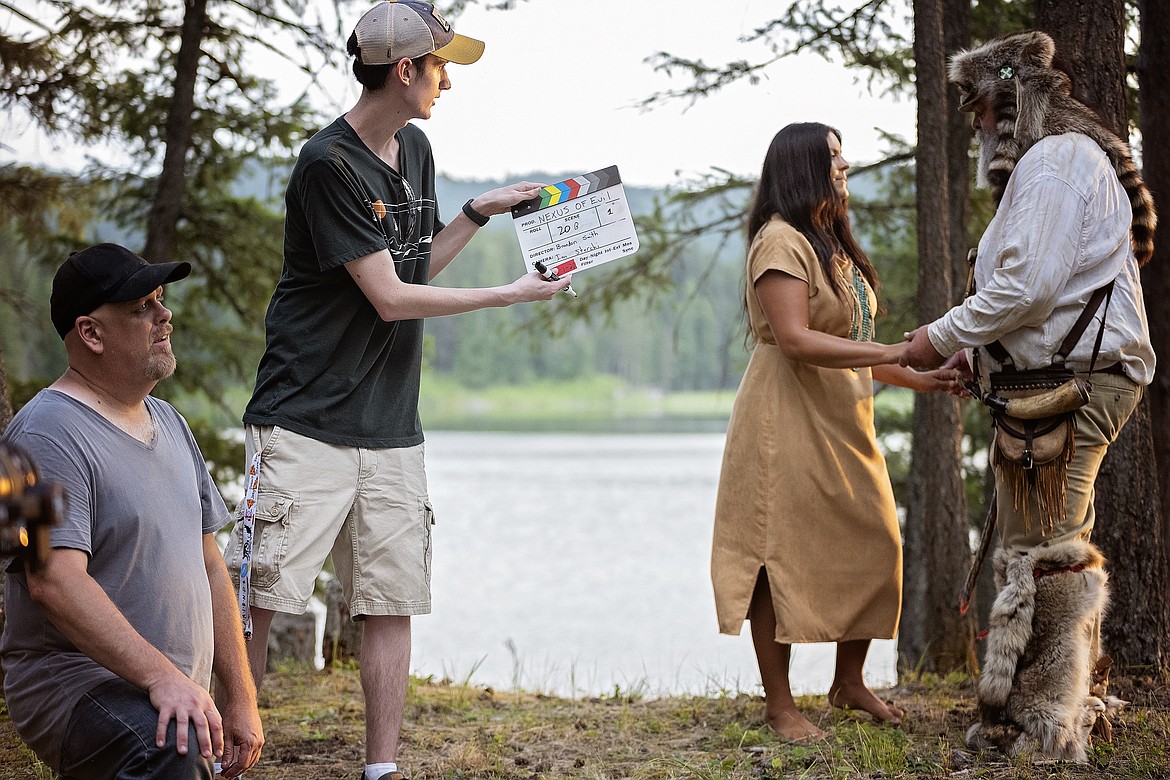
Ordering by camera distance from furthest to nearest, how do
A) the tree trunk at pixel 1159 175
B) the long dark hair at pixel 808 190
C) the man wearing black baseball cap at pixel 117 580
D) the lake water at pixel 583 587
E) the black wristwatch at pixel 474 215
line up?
1. the lake water at pixel 583 587
2. the tree trunk at pixel 1159 175
3. the long dark hair at pixel 808 190
4. the black wristwatch at pixel 474 215
5. the man wearing black baseball cap at pixel 117 580

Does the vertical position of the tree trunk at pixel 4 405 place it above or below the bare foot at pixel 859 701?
above

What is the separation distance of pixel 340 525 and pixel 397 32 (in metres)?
1.52

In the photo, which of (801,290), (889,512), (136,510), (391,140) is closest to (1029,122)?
(801,290)

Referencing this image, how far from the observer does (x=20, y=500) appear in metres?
1.66

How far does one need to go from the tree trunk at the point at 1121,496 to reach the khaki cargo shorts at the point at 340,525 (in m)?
2.70

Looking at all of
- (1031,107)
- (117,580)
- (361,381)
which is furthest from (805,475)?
(117,580)

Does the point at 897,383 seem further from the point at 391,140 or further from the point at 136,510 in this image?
the point at 136,510

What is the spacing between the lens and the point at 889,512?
4090 millimetres

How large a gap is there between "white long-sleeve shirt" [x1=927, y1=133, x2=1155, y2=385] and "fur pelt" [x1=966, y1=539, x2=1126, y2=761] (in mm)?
628

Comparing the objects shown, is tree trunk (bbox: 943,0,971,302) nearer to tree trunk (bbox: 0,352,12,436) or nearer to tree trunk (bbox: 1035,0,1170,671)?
tree trunk (bbox: 1035,0,1170,671)

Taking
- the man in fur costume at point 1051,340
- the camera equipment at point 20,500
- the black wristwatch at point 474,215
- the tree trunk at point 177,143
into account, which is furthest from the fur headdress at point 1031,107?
the tree trunk at point 177,143

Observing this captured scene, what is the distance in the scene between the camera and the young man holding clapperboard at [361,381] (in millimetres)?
3258

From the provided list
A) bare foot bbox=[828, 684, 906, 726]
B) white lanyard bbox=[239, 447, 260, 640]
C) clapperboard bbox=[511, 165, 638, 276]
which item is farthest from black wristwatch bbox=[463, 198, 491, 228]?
bare foot bbox=[828, 684, 906, 726]

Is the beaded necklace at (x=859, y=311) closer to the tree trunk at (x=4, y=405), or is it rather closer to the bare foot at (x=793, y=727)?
the bare foot at (x=793, y=727)
